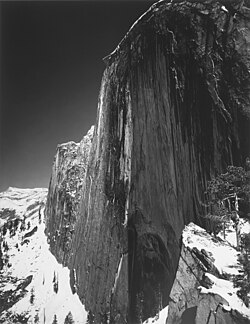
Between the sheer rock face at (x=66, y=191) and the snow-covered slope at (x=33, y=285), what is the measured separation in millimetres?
3957

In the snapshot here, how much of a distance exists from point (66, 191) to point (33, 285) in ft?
75.3

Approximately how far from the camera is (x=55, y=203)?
245 ft

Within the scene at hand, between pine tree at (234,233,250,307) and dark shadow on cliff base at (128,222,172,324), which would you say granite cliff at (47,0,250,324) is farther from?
pine tree at (234,233,250,307)

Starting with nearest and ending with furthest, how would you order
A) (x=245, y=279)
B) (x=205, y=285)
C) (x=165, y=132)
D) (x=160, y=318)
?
(x=245, y=279) < (x=205, y=285) < (x=160, y=318) < (x=165, y=132)

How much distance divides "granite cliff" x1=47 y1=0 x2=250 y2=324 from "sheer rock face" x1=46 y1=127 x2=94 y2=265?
3031cm

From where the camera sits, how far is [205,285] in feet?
48.5

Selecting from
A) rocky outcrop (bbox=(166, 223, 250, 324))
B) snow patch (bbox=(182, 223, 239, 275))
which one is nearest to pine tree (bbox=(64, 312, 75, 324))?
rocky outcrop (bbox=(166, 223, 250, 324))

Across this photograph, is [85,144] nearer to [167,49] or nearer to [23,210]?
[167,49]

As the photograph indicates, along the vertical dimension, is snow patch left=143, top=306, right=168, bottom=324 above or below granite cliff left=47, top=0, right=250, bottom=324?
below

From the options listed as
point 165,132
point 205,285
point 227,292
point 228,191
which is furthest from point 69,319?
point 227,292

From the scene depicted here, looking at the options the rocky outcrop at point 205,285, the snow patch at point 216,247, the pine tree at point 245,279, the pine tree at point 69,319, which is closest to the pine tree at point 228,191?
the snow patch at point 216,247

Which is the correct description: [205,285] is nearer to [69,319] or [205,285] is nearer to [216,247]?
[216,247]

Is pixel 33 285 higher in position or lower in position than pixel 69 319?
higher

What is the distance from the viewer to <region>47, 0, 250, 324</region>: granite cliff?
22078 millimetres
